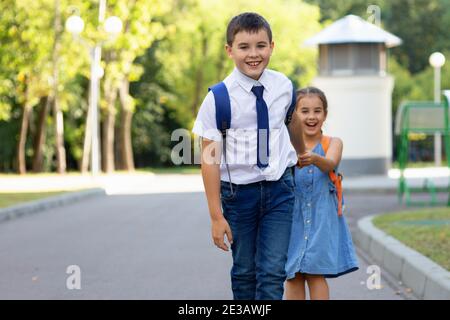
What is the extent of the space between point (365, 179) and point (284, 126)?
23721 millimetres

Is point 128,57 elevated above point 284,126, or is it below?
above

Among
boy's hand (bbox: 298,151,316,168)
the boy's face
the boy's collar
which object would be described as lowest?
boy's hand (bbox: 298,151,316,168)

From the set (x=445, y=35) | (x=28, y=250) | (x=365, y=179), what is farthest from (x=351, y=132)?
(x=445, y=35)

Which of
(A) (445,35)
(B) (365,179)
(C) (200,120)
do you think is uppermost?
(A) (445,35)

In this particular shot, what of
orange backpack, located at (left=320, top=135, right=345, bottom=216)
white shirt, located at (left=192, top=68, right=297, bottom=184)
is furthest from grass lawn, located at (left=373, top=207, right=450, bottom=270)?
white shirt, located at (left=192, top=68, right=297, bottom=184)

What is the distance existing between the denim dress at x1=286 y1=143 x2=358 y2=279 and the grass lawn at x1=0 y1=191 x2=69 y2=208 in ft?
41.3

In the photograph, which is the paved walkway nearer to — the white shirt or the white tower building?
the white shirt

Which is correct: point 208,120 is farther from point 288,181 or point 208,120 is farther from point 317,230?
point 317,230

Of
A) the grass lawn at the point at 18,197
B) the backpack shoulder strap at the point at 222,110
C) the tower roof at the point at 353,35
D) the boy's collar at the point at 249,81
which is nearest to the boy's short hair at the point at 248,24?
the boy's collar at the point at 249,81

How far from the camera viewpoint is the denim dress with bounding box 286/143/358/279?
641 centimetres

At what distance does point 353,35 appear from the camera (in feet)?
103

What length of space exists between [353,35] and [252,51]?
26636mm
